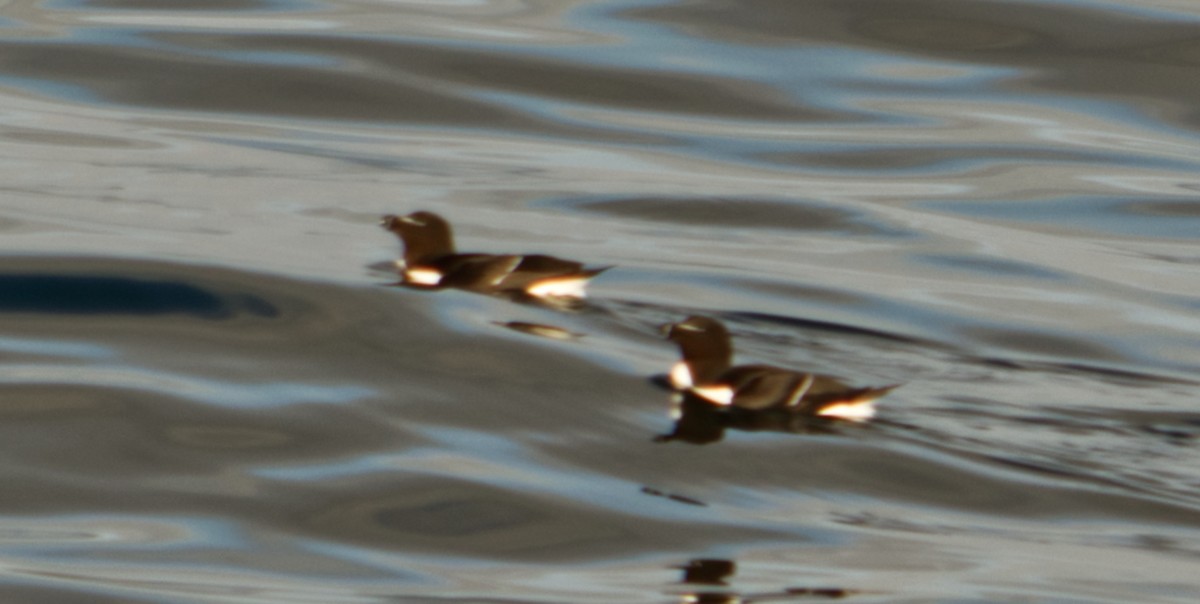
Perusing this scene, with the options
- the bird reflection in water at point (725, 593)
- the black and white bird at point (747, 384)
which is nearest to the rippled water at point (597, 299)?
the bird reflection in water at point (725, 593)

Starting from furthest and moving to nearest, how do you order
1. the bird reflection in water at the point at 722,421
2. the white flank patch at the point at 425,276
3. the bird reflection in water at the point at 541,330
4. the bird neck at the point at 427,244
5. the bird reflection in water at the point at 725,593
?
1. the bird neck at the point at 427,244
2. the white flank patch at the point at 425,276
3. the bird reflection in water at the point at 541,330
4. the bird reflection in water at the point at 722,421
5. the bird reflection in water at the point at 725,593

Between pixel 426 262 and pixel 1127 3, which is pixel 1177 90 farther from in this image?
pixel 426 262

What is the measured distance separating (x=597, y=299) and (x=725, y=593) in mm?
4902

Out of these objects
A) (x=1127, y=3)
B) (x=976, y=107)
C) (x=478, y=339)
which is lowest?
(x=478, y=339)

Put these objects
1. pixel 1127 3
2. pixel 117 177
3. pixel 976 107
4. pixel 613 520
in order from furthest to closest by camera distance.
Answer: pixel 1127 3, pixel 976 107, pixel 117 177, pixel 613 520

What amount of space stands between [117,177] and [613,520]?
8.14m

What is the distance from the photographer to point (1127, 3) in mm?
22109

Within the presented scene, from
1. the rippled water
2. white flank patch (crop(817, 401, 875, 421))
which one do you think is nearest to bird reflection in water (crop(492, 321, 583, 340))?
the rippled water

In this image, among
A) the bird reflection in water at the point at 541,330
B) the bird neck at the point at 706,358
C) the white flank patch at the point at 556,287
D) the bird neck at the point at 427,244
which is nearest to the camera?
the bird neck at the point at 706,358

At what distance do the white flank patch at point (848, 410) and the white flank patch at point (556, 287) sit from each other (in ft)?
8.09

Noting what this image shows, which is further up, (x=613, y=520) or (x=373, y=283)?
(x=373, y=283)

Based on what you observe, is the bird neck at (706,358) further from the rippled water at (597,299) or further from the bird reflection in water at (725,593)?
the bird reflection in water at (725,593)

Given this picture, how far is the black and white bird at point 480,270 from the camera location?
11.1 m

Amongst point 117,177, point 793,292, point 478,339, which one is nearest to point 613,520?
point 478,339
